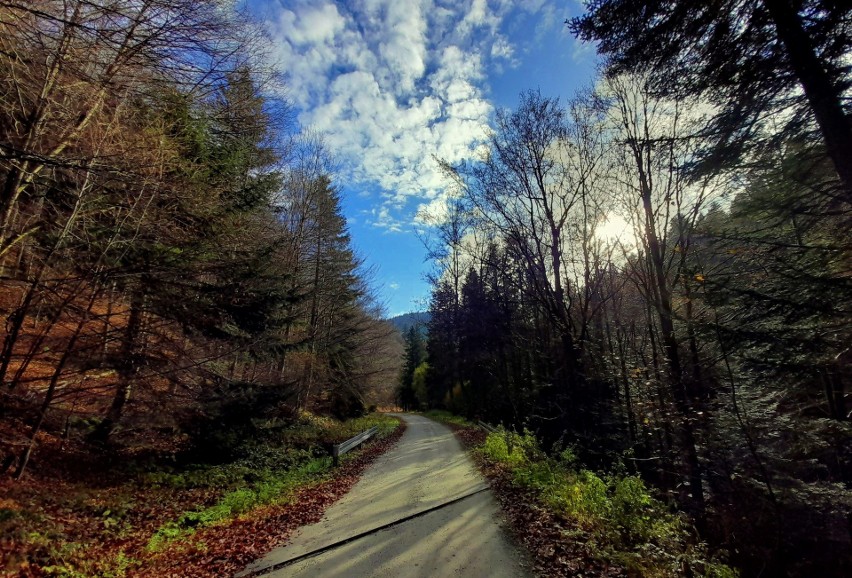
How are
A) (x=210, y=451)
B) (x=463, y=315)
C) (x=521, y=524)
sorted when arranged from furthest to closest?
(x=463, y=315)
(x=210, y=451)
(x=521, y=524)

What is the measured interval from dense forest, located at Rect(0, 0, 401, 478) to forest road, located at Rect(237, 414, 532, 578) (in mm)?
4233

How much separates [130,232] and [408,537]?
24.4ft

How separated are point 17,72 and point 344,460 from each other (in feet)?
38.9

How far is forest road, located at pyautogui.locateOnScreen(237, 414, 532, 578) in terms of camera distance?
4.78 m

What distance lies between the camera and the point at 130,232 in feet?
24.4

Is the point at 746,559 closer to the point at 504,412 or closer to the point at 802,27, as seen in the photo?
the point at 802,27

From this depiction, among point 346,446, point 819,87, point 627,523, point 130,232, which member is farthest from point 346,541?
point 819,87

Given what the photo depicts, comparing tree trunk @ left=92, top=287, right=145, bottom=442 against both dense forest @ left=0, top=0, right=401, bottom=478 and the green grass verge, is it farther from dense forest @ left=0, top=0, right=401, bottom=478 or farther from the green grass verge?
the green grass verge

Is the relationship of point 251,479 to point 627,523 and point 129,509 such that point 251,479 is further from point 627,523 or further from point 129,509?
point 627,523

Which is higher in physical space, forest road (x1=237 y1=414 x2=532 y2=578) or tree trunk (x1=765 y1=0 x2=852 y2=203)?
tree trunk (x1=765 y1=0 x2=852 y2=203)

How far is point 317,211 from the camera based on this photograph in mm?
18719

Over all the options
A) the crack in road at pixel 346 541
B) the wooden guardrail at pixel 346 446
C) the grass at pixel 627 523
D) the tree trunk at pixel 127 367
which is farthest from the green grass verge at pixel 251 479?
the grass at pixel 627 523

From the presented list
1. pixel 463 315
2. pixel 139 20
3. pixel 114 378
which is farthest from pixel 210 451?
pixel 463 315

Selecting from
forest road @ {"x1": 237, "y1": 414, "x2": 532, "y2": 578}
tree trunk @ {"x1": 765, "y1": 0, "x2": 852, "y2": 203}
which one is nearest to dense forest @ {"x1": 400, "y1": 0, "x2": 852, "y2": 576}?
tree trunk @ {"x1": 765, "y1": 0, "x2": 852, "y2": 203}
